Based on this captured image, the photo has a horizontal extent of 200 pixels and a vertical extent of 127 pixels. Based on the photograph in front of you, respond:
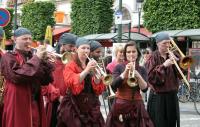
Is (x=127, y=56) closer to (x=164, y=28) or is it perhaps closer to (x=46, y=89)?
(x=46, y=89)

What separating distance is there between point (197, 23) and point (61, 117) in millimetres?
18074

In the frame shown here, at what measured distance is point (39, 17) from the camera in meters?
37.1

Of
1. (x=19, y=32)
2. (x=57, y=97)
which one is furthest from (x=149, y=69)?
(x=19, y=32)

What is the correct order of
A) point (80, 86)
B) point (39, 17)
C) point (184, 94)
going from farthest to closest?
1. point (39, 17)
2. point (184, 94)
3. point (80, 86)

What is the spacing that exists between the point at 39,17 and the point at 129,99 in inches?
1200

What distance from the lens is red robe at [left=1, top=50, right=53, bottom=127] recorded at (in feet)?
19.9

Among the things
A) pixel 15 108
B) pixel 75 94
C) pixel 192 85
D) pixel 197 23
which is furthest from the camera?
pixel 197 23

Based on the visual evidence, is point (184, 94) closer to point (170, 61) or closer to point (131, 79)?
point (170, 61)

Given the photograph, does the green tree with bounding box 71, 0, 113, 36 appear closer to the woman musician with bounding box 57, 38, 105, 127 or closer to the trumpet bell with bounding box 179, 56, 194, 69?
the trumpet bell with bounding box 179, 56, 194, 69

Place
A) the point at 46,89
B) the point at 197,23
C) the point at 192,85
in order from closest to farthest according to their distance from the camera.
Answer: the point at 46,89
the point at 192,85
the point at 197,23

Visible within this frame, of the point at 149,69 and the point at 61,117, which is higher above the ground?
the point at 149,69

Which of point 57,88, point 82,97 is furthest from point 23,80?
point 57,88

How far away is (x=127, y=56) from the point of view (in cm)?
729

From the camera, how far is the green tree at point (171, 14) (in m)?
24.2
